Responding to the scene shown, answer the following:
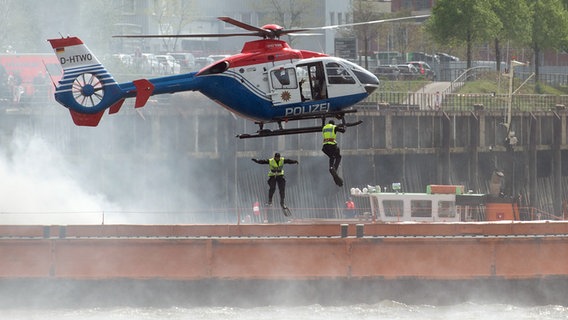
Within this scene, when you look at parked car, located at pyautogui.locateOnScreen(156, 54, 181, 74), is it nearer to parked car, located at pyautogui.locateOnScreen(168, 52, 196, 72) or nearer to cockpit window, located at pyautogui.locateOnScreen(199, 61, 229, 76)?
parked car, located at pyautogui.locateOnScreen(168, 52, 196, 72)

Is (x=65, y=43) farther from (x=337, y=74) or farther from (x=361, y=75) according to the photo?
(x=361, y=75)

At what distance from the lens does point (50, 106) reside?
55.7m

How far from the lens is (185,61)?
75.4m

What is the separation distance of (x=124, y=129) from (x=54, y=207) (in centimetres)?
Result: 757

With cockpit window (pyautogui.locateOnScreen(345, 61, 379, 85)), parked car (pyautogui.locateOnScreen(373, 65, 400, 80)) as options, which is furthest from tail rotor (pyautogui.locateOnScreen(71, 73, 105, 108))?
parked car (pyautogui.locateOnScreen(373, 65, 400, 80))

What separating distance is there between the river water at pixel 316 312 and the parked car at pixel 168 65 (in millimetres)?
36023

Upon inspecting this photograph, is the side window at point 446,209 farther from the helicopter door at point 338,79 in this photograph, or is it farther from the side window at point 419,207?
the helicopter door at point 338,79

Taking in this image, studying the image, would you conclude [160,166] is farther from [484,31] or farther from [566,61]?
[566,61]

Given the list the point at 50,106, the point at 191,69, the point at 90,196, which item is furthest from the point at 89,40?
the point at 90,196

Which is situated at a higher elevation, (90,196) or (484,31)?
(484,31)

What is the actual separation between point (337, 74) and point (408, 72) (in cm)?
4487

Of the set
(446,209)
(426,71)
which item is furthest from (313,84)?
(426,71)

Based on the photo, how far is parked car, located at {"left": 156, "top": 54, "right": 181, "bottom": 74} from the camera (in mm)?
70188

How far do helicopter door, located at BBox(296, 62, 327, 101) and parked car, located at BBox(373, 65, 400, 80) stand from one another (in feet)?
136
